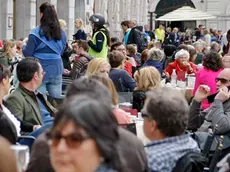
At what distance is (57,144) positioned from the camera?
3359mm

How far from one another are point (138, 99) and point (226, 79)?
1.52m

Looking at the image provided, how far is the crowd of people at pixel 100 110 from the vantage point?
3.37 metres

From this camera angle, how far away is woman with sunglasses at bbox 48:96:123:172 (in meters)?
3.30

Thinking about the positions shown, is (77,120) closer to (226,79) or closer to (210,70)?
(226,79)

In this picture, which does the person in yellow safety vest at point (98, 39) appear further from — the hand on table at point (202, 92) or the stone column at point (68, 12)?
the stone column at point (68, 12)

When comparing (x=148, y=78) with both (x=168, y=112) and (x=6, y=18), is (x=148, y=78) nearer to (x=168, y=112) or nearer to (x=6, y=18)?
(x=168, y=112)

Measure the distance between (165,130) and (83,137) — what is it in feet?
5.96

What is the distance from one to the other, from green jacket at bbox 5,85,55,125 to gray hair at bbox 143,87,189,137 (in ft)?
8.40

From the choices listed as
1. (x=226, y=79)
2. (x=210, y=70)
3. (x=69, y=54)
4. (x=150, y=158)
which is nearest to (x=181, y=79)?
(x=210, y=70)

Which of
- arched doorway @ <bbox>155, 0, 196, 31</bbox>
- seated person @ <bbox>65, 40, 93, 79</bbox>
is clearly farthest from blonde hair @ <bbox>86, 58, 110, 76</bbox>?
arched doorway @ <bbox>155, 0, 196, 31</bbox>

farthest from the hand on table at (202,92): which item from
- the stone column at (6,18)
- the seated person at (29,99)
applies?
the stone column at (6,18)

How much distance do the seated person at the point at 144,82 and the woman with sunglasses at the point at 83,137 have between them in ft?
19.1

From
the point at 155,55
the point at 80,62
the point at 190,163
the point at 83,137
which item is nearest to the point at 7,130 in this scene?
the point at 190,163

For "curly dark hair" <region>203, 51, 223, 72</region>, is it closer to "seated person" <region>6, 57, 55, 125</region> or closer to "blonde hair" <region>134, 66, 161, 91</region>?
"blonde hair" <region>134, 66, 161, 91</region>
